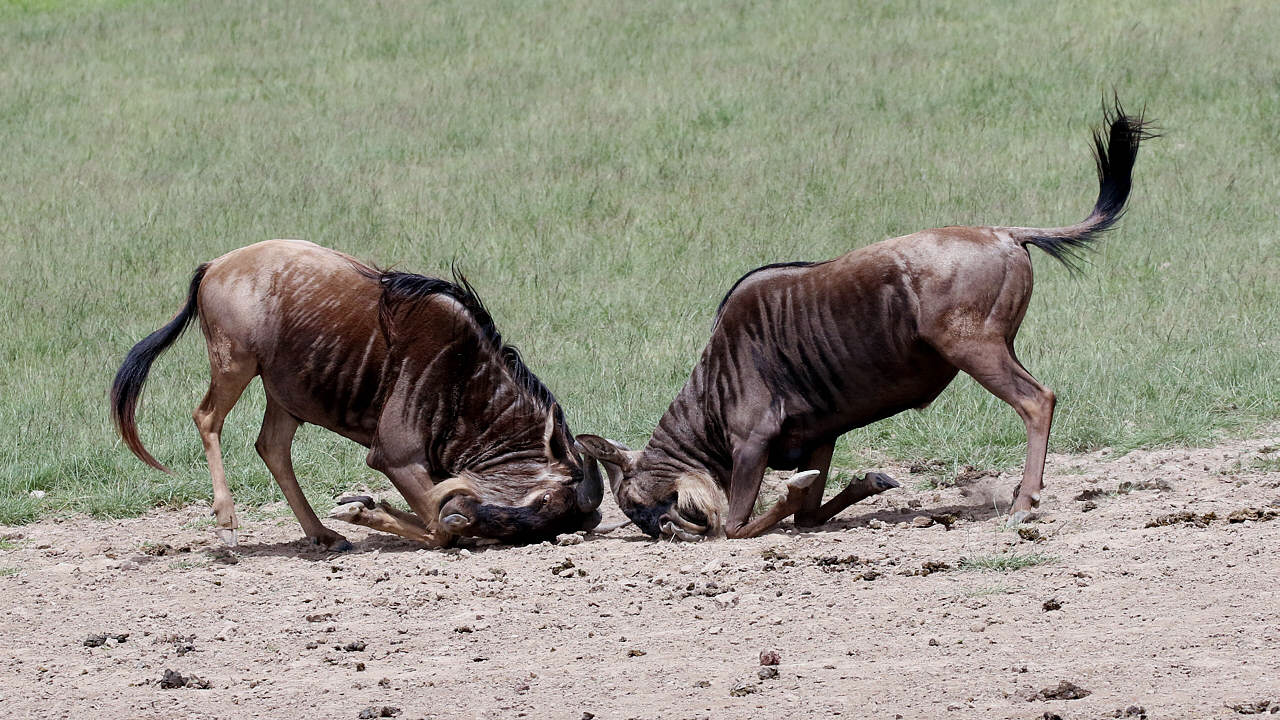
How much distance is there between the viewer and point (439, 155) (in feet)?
50.7

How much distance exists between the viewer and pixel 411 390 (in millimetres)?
6070

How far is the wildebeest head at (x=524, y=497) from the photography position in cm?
594

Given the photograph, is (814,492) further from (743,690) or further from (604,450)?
(743,690)

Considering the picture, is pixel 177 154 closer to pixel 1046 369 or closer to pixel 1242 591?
pixel 1046 369

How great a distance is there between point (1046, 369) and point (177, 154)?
35.1 ft

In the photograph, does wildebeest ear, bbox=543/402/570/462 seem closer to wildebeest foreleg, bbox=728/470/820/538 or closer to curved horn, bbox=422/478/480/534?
curved horn, bbox=422/478/480/534

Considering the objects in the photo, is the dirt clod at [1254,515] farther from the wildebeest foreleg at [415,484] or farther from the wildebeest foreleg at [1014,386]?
the wildebeest foreleg at [415,484]

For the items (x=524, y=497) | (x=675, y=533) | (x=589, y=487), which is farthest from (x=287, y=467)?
(x=675, y=533)

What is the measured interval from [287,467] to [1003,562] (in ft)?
11.2

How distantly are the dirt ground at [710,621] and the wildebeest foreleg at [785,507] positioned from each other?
5.0 inches

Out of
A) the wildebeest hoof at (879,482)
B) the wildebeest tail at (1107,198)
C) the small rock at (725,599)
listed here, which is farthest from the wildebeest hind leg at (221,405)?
the wildebeest tail at (1107,198)

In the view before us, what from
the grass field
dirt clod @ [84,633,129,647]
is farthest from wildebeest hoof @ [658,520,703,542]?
dirt clod @ [84,633,129,647]

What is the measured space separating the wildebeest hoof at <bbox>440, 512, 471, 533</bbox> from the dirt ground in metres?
0.13

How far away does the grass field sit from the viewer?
8.18 meters
